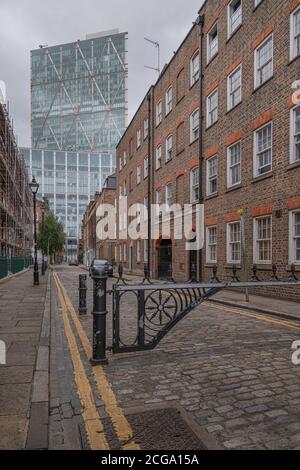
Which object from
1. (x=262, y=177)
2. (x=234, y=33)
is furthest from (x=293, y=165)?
(x=234, y=33)

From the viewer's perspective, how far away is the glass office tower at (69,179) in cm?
13625

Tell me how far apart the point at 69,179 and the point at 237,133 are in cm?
13044

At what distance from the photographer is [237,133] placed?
51.6 ft

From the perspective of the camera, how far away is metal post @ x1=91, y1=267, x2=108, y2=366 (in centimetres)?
532

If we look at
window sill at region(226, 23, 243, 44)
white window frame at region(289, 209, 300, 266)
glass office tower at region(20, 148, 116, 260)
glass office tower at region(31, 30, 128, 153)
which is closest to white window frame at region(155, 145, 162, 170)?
window sill at region(226, 23, 243, 44)

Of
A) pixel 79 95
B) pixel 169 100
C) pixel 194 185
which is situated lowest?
pixel 194 185

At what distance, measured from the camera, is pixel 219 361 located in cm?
546

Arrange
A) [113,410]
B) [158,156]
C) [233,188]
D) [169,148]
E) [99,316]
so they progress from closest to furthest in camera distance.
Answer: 1. [113,410]
2. [99,316]
3. [233,188]
4. [169,148]
5. [158,156]

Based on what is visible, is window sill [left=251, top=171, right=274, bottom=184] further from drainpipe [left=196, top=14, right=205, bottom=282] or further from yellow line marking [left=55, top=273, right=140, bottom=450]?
yellow line marking [left=55, top=273, right=140, bottom=450]

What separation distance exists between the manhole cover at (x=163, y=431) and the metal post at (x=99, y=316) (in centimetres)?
176

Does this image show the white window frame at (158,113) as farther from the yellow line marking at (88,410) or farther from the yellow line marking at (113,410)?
the yellow line marking at (113,410)

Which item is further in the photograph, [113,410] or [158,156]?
[158,156]

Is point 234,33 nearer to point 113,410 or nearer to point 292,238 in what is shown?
point 292,238

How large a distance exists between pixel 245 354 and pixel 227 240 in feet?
35.8
